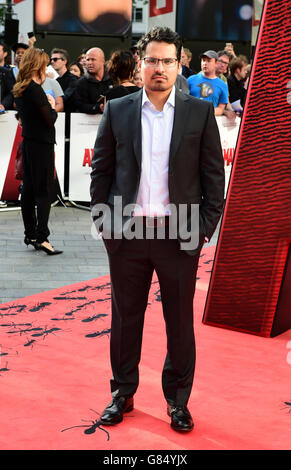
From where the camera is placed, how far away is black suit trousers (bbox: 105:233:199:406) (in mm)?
3281

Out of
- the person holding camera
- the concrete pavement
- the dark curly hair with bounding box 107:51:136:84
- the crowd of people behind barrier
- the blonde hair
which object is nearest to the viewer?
the concrete pavement

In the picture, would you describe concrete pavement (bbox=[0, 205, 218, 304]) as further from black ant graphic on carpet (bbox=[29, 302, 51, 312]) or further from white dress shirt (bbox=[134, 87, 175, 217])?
white dress shirt (bbox=[134, 87, 175, 217])

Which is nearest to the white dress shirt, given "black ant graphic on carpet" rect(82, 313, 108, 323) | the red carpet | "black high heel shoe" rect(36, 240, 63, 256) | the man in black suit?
the man in black suit

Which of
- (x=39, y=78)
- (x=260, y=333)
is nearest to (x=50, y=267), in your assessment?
(x=39, y=78)

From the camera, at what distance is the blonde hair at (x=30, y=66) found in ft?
22.0

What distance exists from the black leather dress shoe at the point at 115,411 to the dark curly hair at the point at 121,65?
17.0ft

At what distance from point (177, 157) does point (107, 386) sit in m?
1.41

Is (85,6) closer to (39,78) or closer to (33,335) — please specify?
(39,78)

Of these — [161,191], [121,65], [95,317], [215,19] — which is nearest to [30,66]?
[121,65]

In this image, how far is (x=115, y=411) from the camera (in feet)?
11.1

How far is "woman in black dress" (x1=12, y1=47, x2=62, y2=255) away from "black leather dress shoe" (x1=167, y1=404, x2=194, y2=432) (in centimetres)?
409

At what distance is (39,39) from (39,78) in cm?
975

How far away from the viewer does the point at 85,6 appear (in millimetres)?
16359

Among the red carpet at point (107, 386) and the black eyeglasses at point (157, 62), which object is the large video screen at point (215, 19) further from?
the black eyeglasses at point (157, 62)
